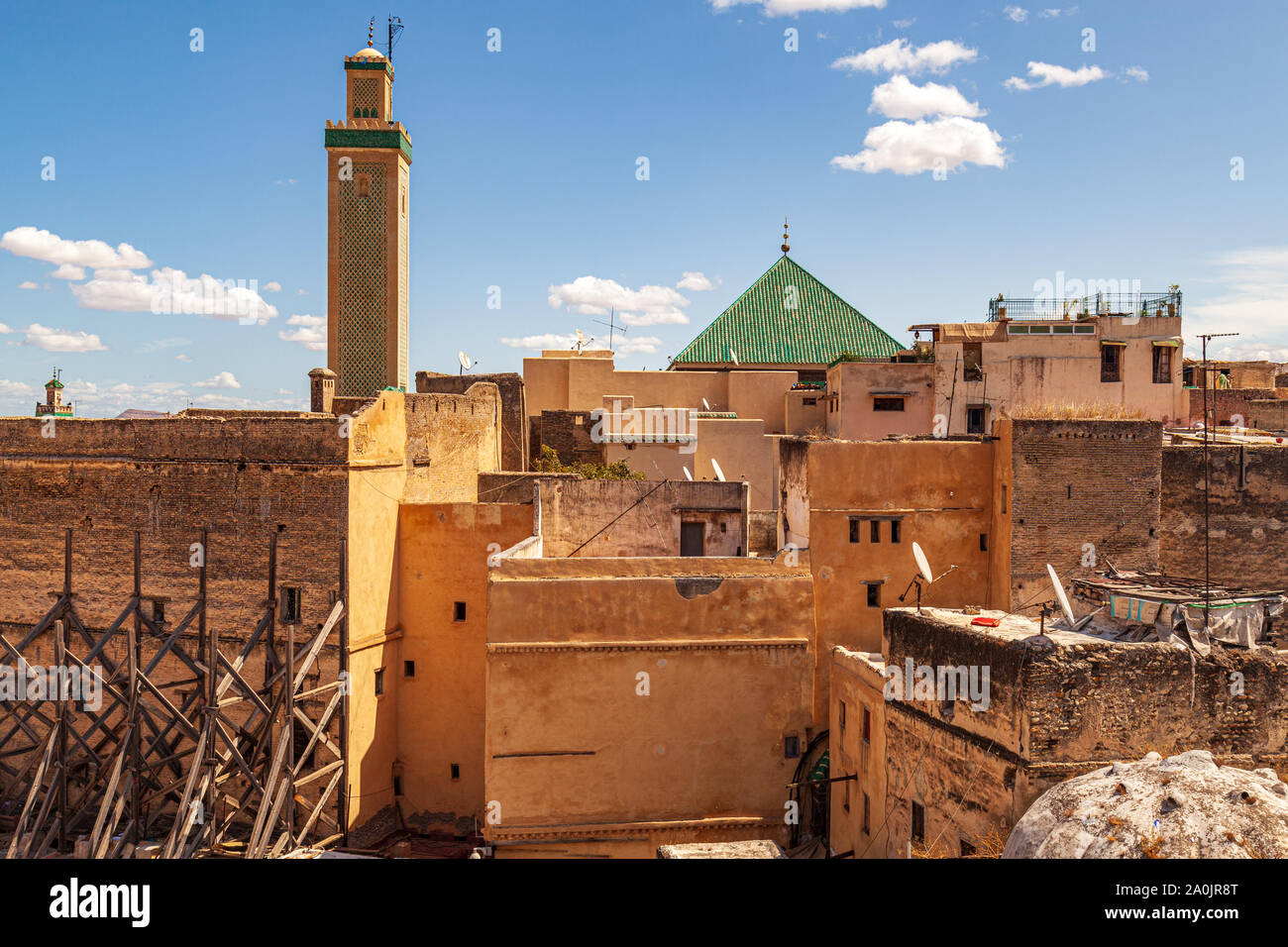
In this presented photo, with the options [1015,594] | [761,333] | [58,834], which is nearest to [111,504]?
[58,834]

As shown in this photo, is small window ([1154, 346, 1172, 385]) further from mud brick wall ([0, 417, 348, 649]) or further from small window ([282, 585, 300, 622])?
small window ([282, 585, 300, 622])

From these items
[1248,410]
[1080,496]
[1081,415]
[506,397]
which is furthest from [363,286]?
[1248,410]

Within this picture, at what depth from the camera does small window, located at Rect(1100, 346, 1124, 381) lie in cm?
2092

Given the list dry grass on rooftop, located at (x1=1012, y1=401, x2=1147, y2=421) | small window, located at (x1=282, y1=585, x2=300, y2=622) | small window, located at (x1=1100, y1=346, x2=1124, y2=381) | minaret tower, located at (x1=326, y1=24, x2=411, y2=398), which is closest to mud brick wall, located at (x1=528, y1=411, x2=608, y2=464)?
minaret tower, located at (x1=326, y1=24, x2=411, y2=398)

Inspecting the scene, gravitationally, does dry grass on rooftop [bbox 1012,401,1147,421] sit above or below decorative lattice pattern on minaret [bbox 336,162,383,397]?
below

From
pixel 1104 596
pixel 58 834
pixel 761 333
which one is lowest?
pixel 58 834

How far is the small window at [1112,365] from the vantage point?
2092cm

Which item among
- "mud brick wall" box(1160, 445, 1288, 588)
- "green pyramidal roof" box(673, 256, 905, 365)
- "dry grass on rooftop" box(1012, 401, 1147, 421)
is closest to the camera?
"dry grass on rooftop" box(1012, 401, 1147, 421)

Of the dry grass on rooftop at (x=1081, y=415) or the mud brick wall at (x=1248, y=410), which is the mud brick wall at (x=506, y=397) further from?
the mud brick wall at (x=1248, y=410)

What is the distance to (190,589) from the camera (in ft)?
49.8

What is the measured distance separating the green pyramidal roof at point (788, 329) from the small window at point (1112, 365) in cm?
800

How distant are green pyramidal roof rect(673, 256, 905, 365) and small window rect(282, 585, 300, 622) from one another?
1665cm
